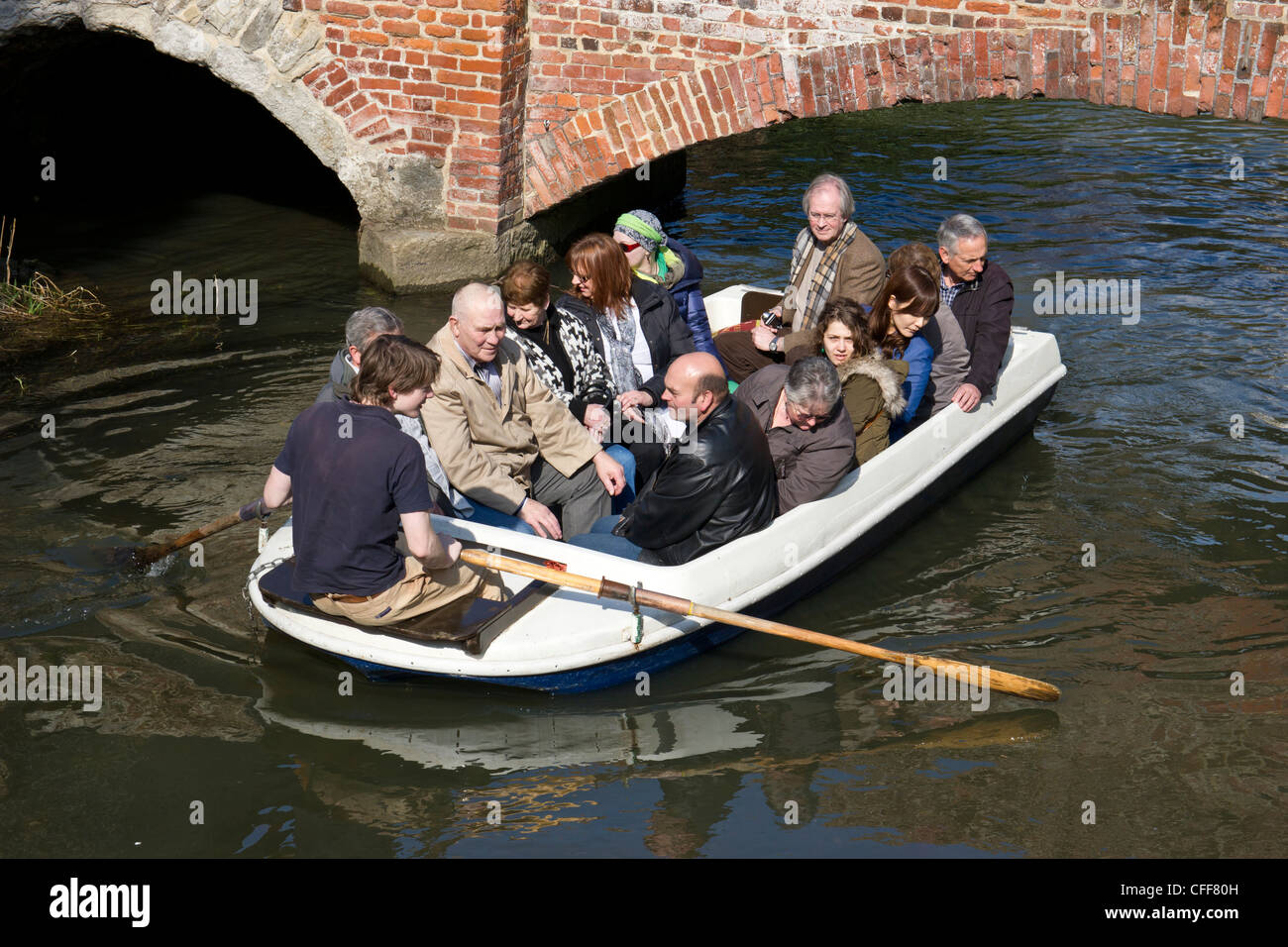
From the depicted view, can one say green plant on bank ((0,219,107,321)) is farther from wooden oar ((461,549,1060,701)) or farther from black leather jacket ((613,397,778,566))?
black leather jacket ((613,397,778,566))

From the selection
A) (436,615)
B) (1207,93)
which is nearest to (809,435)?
(436,615)

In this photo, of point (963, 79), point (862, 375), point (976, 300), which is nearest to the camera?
point (862, 375)

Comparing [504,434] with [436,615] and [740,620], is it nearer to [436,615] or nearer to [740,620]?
[436,615]

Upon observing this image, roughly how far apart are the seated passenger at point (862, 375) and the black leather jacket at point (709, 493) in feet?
2.67

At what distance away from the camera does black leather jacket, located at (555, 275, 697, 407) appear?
679 centimetres

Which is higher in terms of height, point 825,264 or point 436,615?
point 825,264

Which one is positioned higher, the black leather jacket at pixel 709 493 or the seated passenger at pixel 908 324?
the seated passenger at pixel 908 324

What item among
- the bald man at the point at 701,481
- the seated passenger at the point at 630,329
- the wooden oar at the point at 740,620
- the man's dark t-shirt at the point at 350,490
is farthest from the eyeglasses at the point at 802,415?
the man's dark t-shirt at the point at 350,490

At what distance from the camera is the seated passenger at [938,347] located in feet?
23.2

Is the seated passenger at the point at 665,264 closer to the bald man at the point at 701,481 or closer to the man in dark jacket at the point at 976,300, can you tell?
the man in dark jacket at the point at 976,300

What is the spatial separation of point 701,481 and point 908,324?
1.76 meters

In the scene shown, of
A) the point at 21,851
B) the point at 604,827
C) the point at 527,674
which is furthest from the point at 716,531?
the point at 21,851

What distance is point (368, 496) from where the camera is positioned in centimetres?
488

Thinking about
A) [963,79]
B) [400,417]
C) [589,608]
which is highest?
[963,79]
